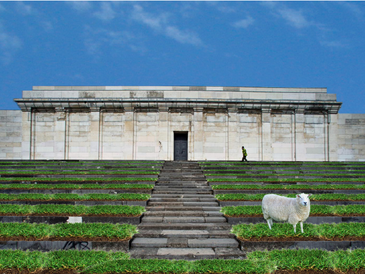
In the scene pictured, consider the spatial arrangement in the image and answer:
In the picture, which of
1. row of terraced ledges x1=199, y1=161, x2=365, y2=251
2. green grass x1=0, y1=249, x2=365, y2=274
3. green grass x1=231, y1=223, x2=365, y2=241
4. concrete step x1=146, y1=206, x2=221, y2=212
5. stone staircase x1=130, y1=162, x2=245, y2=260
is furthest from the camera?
concrete step x1=146, y1=206, x2=221, y2=212

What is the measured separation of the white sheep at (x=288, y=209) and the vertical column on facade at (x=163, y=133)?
21248mm

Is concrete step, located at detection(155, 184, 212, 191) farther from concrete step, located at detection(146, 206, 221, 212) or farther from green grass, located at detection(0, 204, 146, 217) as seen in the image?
green grass, located at detection(0, 204, 146, 217)

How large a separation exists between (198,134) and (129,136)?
284 inches

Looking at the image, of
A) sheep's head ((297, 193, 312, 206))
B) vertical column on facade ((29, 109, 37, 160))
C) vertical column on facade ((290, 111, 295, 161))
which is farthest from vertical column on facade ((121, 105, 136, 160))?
sheep's head ((297, 193, 312, 206))

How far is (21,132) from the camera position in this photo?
3180 cm

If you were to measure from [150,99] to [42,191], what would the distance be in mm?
16324

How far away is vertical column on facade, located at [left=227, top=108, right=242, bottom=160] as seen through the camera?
30.8 metres

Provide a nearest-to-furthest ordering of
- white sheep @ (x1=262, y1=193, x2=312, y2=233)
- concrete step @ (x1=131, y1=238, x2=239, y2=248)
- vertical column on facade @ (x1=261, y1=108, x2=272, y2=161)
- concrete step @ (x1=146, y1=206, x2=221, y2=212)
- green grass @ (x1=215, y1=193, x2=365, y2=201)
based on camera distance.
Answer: white sheep @ (x1=262, y1=193, x2=312, y2=233) → concrete step @ (x1=131, y1=238, x2=239, y2=248) → concrete step @ (x1=146, y1=206, x2=221, y2=212) → green grass @ (x1=215, y1=193, x2=365, y2=201) → vertical column on facade @ (x1=261, y1=108, x2=272, y2=161)

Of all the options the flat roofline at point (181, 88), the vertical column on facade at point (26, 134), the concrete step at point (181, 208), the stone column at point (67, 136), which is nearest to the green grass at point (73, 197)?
the concrete step at point (181, 208)

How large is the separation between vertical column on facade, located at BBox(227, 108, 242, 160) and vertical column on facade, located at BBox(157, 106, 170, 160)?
6423mm

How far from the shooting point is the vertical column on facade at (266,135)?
31.1 m

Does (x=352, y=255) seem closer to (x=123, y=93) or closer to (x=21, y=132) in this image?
(x=123, y=93)

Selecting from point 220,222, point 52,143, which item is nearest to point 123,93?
point 52,143

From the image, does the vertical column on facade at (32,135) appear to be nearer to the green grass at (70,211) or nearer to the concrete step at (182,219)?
the green grass at (70,211)
